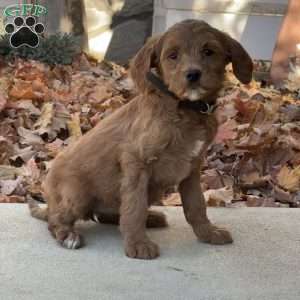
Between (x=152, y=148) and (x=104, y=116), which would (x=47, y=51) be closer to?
(x=104, y=116)

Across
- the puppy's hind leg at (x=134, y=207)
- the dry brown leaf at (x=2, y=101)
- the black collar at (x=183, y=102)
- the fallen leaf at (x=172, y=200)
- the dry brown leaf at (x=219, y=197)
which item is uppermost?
the black collar at (x=183, y=102)

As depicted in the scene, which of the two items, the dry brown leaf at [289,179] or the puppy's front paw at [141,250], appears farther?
the dry brown leaf at [289,179]

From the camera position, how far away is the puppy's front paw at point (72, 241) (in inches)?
130

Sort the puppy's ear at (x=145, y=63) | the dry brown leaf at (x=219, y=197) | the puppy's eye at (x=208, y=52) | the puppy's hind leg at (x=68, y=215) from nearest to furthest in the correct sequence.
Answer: the puppy's eye at (x=208, y=52) < the puppy's ear at (x=145, y=63) < the puppy's hind leg at (x=68, y=215) < the dry brown leaf at (x=219, y=197)

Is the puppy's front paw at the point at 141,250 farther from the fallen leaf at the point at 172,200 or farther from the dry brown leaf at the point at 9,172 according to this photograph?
the dry brown leaf at the point at 9,172

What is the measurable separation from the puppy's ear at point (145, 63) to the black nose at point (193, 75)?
28 cm

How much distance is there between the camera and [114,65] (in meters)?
7.91

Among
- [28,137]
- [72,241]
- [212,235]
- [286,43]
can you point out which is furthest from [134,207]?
[286,43]

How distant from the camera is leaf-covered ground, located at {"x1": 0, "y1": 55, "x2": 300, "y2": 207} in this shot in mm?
4527

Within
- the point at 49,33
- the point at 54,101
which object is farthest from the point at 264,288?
the point at 49,33

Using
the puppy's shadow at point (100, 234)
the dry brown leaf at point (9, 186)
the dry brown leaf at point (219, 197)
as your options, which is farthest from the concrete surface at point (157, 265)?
the dry brown leaf at point (9, 186)

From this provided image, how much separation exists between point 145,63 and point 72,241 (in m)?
0.94

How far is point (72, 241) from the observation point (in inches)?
130

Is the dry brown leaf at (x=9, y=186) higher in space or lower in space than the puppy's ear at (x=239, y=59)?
lower
